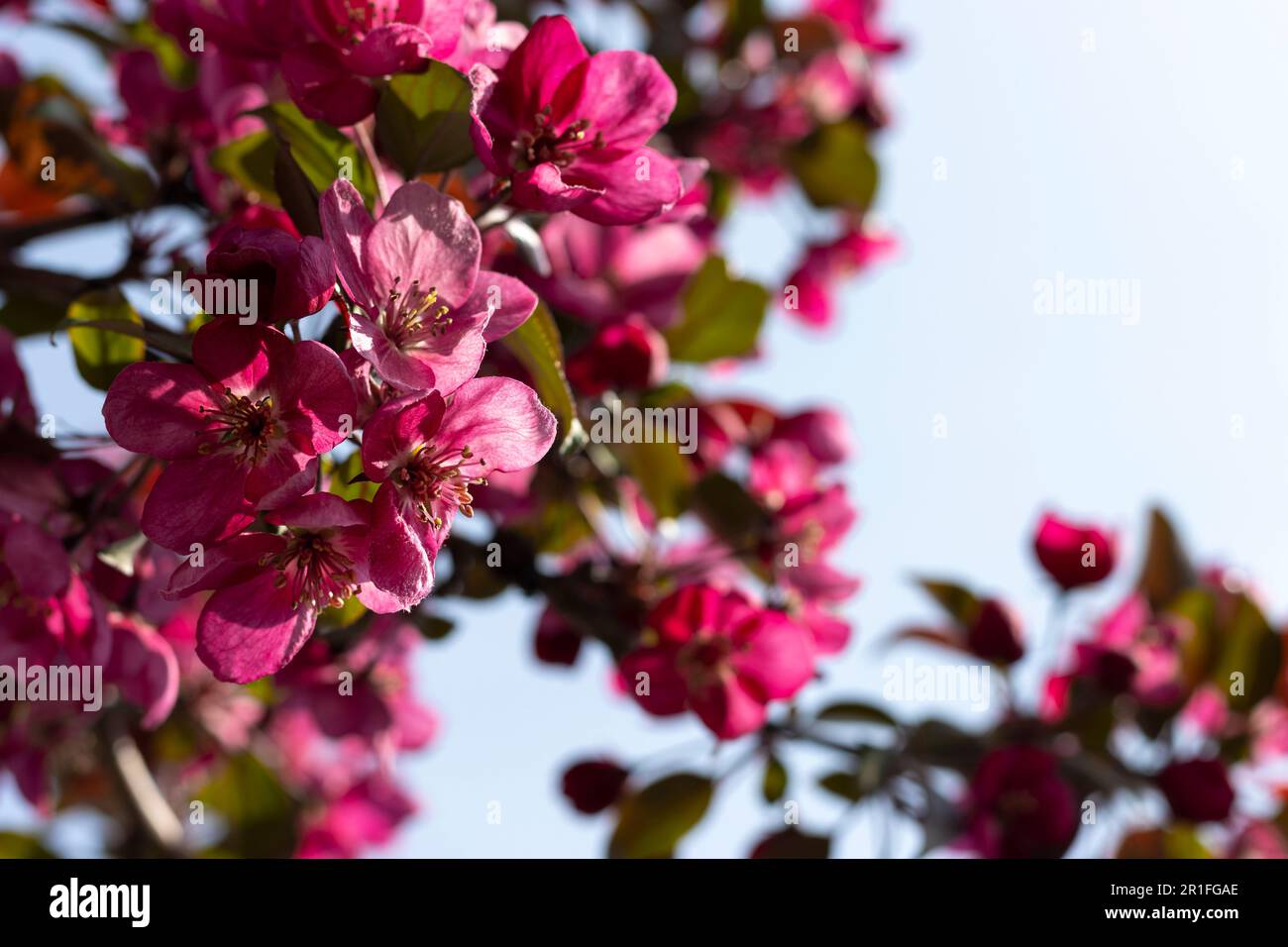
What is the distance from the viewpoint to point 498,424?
93 centimetres

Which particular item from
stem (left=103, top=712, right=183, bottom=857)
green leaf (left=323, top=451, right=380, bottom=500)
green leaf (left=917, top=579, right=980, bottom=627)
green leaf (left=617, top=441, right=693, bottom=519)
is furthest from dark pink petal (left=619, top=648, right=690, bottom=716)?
stem (left=103, top=712, right=183, bottom=857)

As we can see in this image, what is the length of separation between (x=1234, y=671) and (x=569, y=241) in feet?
5.07

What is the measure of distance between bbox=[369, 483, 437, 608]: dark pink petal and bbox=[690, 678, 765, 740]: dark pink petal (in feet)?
1.98

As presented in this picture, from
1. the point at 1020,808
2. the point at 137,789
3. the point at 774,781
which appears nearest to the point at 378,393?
the point at 774,781

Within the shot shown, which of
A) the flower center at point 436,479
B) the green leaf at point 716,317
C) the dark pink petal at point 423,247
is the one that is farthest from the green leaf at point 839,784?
the dark pink petal at point 423,247

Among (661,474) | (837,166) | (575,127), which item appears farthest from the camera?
(837,166)

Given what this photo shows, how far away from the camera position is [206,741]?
215cm

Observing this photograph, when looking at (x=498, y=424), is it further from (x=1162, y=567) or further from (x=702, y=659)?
(x=1162, y=567)

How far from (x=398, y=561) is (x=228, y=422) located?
21 centimetres

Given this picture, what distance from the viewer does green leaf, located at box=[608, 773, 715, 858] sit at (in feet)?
5.71

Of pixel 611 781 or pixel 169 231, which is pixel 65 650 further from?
pixel 611 781
